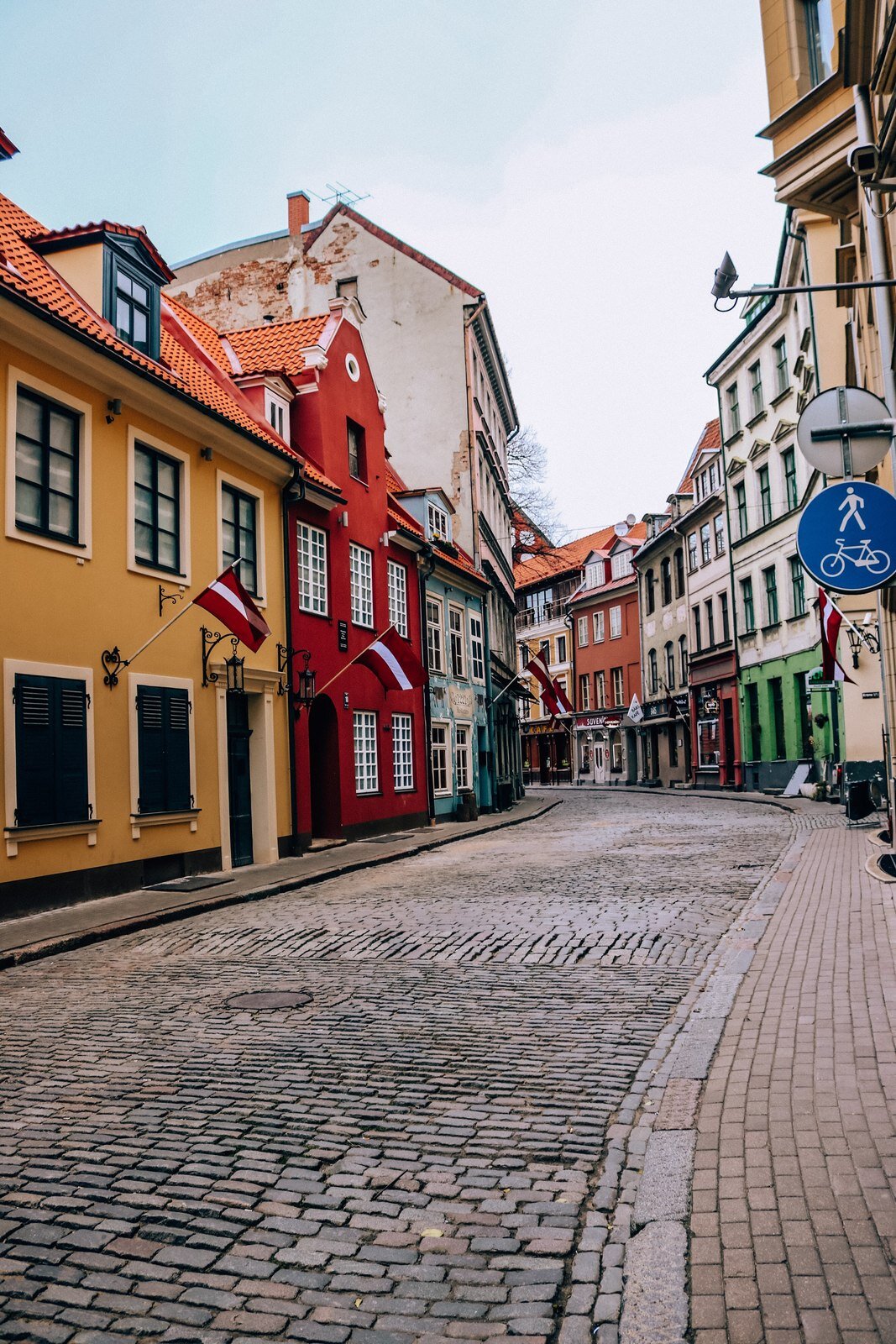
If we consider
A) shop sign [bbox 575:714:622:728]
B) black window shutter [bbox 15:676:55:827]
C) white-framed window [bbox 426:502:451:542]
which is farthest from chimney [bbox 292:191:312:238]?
shop sign [bbox 575:714:622:728]

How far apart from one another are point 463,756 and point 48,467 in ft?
62.4

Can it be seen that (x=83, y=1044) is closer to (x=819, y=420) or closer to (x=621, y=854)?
(x=819, y=420)

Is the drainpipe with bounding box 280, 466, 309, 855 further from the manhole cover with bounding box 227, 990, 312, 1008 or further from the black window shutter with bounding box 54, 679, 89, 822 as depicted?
the manhole cover with bounding box 227, 990, 312, 1008

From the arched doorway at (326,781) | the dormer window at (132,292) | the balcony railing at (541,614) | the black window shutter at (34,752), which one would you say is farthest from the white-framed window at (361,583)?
the balcony railing at (541,614)

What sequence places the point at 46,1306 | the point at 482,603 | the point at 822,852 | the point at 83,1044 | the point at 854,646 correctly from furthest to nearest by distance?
the point at 482,603 < the point at 854,646 < the point at 822,852 < the point at 83,1044 < the point at 46,1306

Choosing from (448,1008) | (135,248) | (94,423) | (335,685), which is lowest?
(448,1008)

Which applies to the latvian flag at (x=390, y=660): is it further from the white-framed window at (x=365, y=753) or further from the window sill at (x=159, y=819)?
the window sill at (x=159, y=819)

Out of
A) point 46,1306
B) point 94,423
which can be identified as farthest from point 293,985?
point 94,423

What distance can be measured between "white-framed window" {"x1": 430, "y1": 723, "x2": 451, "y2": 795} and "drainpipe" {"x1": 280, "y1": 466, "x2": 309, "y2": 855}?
882 cm

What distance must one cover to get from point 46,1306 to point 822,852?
13.9 metres

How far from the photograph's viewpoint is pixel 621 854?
56.3 feet

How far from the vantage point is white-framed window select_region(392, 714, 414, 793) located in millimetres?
24656

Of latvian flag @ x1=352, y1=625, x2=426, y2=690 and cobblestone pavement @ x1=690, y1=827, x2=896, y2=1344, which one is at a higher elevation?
latvian flag @ x1=352, y1=625, x2=426, y2=690

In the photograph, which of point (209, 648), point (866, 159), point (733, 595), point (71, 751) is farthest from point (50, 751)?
point (733, 595)
